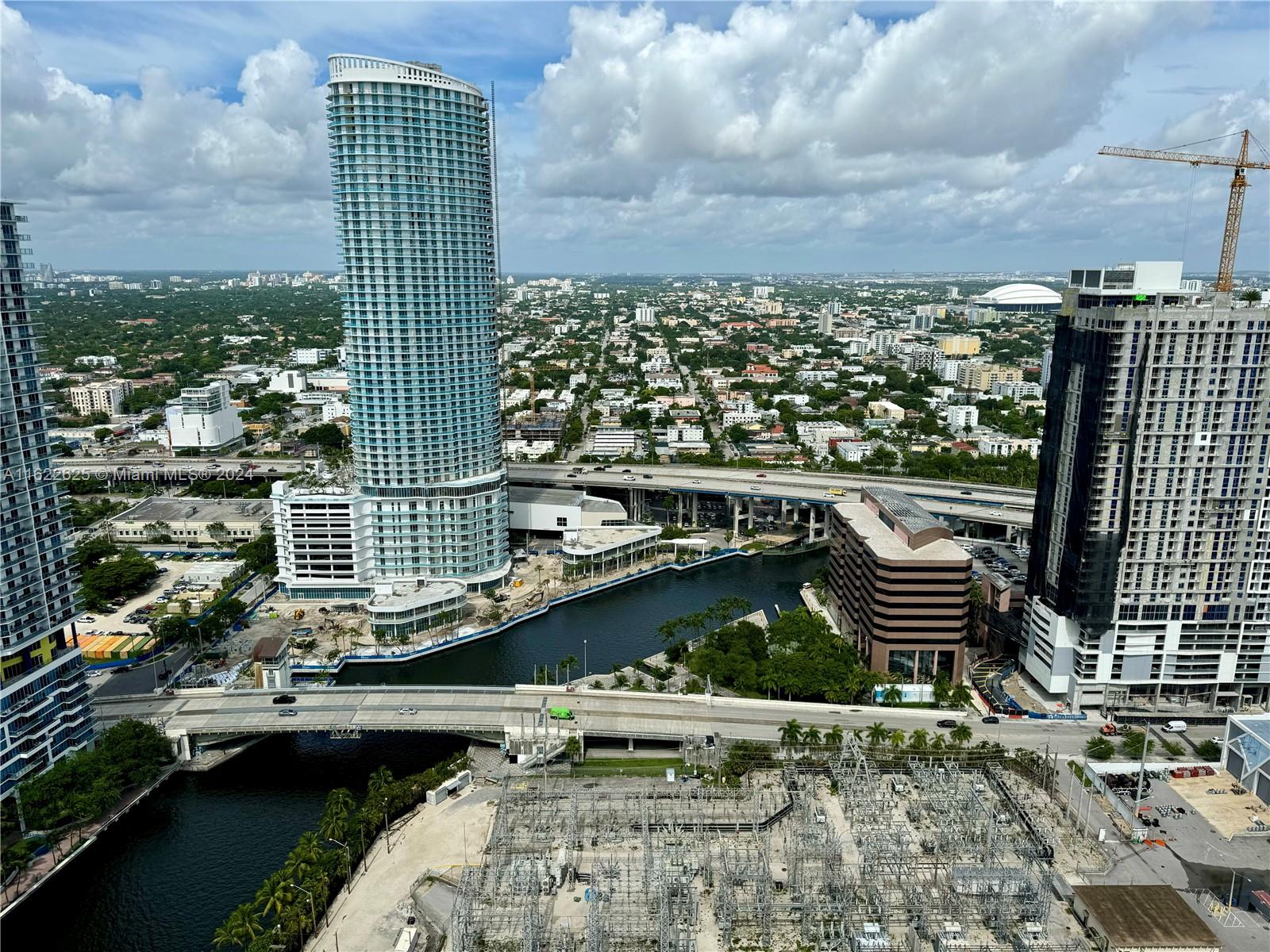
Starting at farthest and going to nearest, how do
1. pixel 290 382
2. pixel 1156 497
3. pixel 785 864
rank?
pixel 290 382
pixel 1156 497
pixel 785 864

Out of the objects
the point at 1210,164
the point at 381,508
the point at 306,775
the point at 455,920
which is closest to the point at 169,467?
the point at 381,508

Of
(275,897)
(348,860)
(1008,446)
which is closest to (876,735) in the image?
(348,860)

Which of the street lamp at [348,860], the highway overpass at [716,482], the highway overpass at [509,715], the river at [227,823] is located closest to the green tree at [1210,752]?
the highway overpass at [509,715]

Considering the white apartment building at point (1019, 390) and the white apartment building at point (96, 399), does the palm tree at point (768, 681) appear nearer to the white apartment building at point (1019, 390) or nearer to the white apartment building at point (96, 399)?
the white apartment building at point (1019, 390)

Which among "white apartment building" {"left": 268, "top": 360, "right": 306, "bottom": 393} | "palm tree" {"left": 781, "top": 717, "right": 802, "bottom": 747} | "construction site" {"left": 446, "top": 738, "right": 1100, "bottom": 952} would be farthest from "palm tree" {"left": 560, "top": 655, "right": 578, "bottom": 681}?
"white apartment building" {"left": 268, "top": 360, "right": 306, "bottom": 393}

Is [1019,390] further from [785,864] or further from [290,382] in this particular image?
[785,864]

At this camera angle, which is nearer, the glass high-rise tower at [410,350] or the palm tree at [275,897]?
the palm tree at [275,897]

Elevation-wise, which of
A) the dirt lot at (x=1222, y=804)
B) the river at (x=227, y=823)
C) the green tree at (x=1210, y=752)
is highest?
the green tree at (x=1210, y=752)
